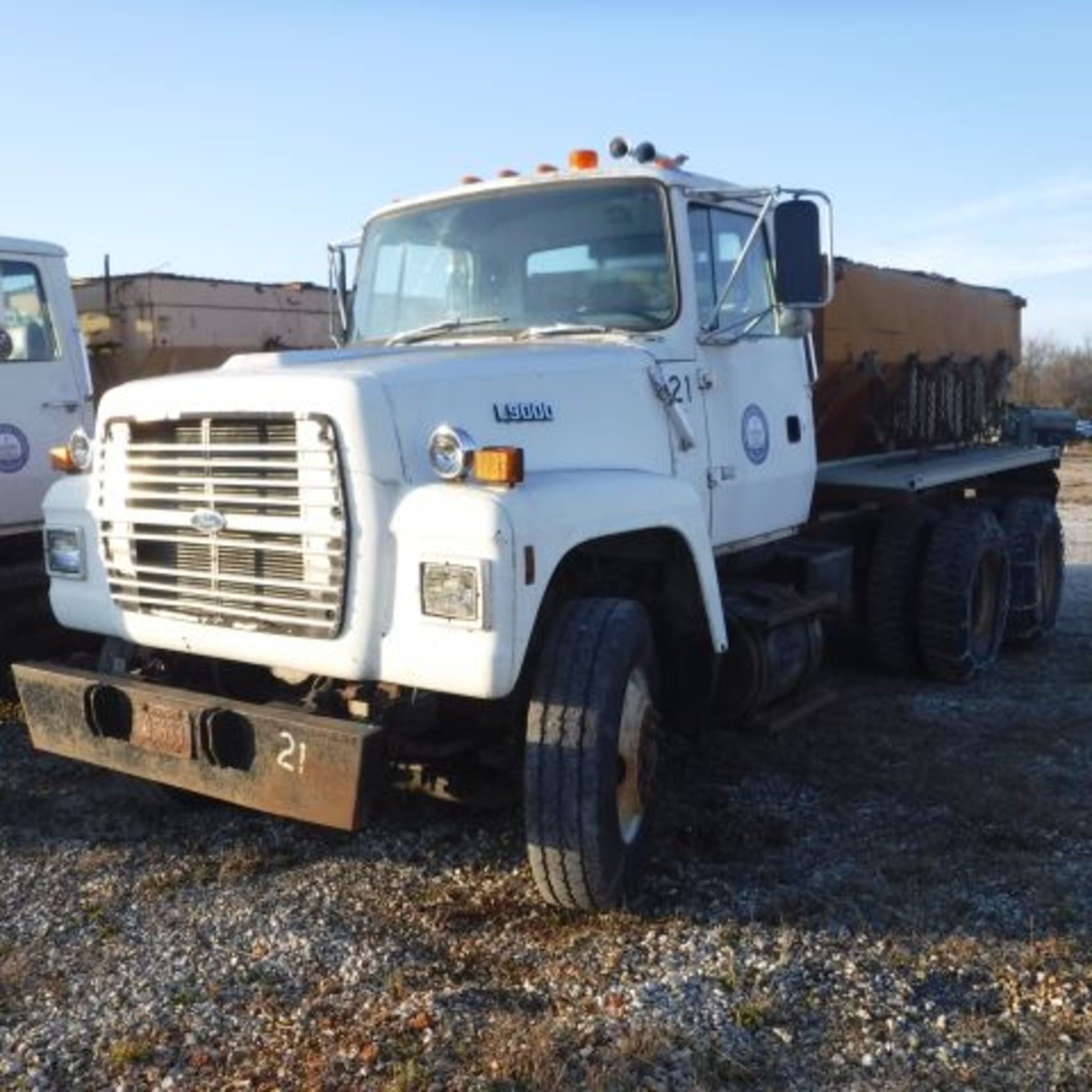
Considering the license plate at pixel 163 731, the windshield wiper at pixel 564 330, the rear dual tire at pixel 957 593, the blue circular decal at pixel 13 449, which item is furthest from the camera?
the rear dual tire at pixel 957 593

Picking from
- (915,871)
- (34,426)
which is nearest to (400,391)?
(915,871)

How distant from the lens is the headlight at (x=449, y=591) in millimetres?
3658

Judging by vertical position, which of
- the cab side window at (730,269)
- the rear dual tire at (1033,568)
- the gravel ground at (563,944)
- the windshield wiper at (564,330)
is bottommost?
the gravel ground at (563,944)

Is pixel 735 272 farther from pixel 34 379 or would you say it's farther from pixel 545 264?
pixel 34 379

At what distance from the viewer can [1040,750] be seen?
6.27 meters

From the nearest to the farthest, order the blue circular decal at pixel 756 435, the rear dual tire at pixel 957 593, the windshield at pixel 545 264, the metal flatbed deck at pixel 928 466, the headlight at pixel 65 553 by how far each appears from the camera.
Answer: the headlight at pixel 65 553 < the windshield at pixel 545 264 < the blue circular decal at pixel 756 435 < the metal flatbed deck at pixel 928 466 < the rear dual tire at pixel 957 593

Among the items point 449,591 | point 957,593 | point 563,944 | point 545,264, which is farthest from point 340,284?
point 957,593

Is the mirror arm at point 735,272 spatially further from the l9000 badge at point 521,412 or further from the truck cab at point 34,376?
the truck cab at point 34,376

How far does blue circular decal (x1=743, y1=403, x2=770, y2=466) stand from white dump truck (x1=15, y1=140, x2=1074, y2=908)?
0.02 meters

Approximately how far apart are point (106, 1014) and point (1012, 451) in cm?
790

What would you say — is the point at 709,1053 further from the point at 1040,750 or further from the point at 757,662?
the point at 1040,750

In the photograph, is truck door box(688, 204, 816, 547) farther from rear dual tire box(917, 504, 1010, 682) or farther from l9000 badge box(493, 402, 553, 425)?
rear dual tire box(917, 504, 1010, 682)

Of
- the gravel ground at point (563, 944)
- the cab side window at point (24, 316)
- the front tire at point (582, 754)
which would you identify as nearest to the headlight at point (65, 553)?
the gravel ground at point (563, 944)

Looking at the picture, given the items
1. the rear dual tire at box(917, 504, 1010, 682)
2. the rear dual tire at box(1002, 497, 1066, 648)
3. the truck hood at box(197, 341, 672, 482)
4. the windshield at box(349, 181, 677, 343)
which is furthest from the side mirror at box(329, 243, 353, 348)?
the rear dual tire at box(1002, 497, 1066, 648)
